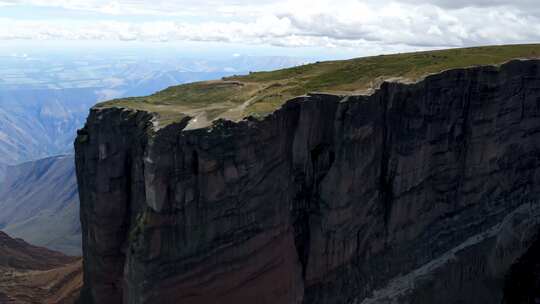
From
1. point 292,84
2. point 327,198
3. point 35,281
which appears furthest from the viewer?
point 35,281

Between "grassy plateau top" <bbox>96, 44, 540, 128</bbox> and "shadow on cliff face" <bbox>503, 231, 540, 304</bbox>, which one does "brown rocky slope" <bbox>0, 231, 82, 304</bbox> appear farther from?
"shadow on cliff face" <bbox>503, 231, 540, 304</bbox>

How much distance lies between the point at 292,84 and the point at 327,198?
18.6 meters

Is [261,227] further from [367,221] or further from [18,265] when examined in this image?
[18,265]

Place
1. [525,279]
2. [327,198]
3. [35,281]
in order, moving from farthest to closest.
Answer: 1. [35,281]
2. [525,279]
3. [327,198]

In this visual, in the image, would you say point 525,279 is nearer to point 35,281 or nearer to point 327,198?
point 327,198

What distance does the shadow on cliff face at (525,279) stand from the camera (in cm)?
6875

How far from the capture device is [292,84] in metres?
65.8

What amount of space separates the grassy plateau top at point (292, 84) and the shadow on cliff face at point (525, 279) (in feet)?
97.7

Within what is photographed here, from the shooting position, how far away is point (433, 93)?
62.3m

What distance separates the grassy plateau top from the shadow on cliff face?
2978 centimetres

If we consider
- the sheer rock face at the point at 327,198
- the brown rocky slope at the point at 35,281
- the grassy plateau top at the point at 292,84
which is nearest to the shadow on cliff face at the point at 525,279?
the sheer rock face at the point at 327,198

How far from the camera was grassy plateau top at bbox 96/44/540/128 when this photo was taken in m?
51.6

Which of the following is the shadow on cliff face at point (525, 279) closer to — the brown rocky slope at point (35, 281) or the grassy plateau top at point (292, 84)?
the grassy plateau top at point (292, 84)

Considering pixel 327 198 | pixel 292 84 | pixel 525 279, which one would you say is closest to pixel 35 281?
pixel 292 84
